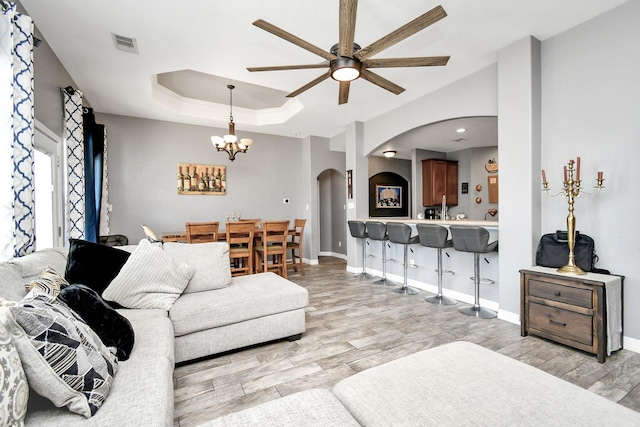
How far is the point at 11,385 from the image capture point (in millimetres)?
835

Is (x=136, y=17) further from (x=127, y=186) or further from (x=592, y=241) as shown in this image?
(x=592, y=241)

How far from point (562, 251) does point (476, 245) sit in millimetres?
734

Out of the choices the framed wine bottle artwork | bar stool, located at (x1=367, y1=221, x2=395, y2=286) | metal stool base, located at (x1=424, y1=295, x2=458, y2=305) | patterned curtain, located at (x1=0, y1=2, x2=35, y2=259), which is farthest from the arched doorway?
patterned curtain, located at (x1=0, y1=2, x2=35, y2=259)

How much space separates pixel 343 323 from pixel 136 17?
11.5 feet

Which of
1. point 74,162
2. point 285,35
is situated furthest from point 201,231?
point 285,35

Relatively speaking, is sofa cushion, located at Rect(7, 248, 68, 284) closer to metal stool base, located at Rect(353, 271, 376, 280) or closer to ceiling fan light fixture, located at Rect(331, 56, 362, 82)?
ceiling fan light fixture, located at Rect(331, 56, 362, 82)

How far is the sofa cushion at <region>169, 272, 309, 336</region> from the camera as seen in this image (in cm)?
220

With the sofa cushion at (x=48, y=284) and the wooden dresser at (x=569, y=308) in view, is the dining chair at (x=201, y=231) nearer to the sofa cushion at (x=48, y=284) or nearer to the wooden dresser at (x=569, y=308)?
the sofa cushion at (x=48, y=284)

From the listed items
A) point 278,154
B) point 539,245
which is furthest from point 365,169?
point 539,245

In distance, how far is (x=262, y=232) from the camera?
4953mm

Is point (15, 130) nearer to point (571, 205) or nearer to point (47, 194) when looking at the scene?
point (47, 194)

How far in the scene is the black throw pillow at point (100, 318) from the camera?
1403 millimetres

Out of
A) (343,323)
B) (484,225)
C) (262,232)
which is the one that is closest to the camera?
(343,323)

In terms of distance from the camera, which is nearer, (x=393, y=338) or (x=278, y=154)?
(x=393, y=338)
